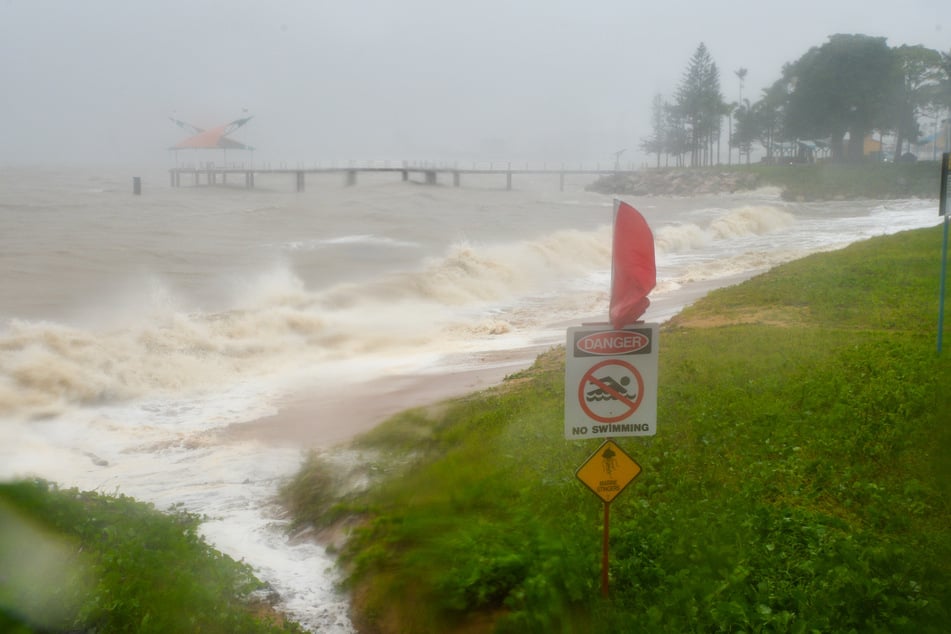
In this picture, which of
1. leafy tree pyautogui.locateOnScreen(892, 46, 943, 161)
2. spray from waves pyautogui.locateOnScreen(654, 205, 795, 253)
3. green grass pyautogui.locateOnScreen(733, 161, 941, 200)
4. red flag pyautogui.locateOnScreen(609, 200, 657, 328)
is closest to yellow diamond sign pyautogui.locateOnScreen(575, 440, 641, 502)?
red flag pyautogui.locateOnScreen(609, 200, 657, 328)

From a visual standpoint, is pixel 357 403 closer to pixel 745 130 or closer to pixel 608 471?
pixel 608 471

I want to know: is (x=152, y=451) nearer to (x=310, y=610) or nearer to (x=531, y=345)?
(x=310, y=610)

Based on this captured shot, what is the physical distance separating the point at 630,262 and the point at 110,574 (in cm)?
385

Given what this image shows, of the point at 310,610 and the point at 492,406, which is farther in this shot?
the point at 492,406

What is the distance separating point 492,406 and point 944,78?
22238mm

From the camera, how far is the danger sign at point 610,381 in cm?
542

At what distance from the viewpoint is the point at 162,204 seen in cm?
5491

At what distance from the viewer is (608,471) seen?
5.59 metres

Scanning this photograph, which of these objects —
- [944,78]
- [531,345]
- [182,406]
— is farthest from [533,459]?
[944,78]

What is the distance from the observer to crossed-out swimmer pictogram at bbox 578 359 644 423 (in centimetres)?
546

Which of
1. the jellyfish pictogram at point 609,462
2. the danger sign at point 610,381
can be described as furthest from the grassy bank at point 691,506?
the danger sign at point 610,381

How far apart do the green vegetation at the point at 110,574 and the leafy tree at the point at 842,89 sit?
139 ft

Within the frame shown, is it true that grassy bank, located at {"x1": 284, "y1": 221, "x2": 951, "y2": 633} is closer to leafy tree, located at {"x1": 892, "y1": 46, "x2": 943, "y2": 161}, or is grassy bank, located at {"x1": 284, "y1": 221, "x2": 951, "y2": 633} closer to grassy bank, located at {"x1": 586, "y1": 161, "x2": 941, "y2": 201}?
leafy tree, located at {"x1": 892, "y1": 46, "x2": 943, "y2": 161}

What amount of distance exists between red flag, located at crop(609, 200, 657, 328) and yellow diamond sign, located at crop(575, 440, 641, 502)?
2.73 feet
